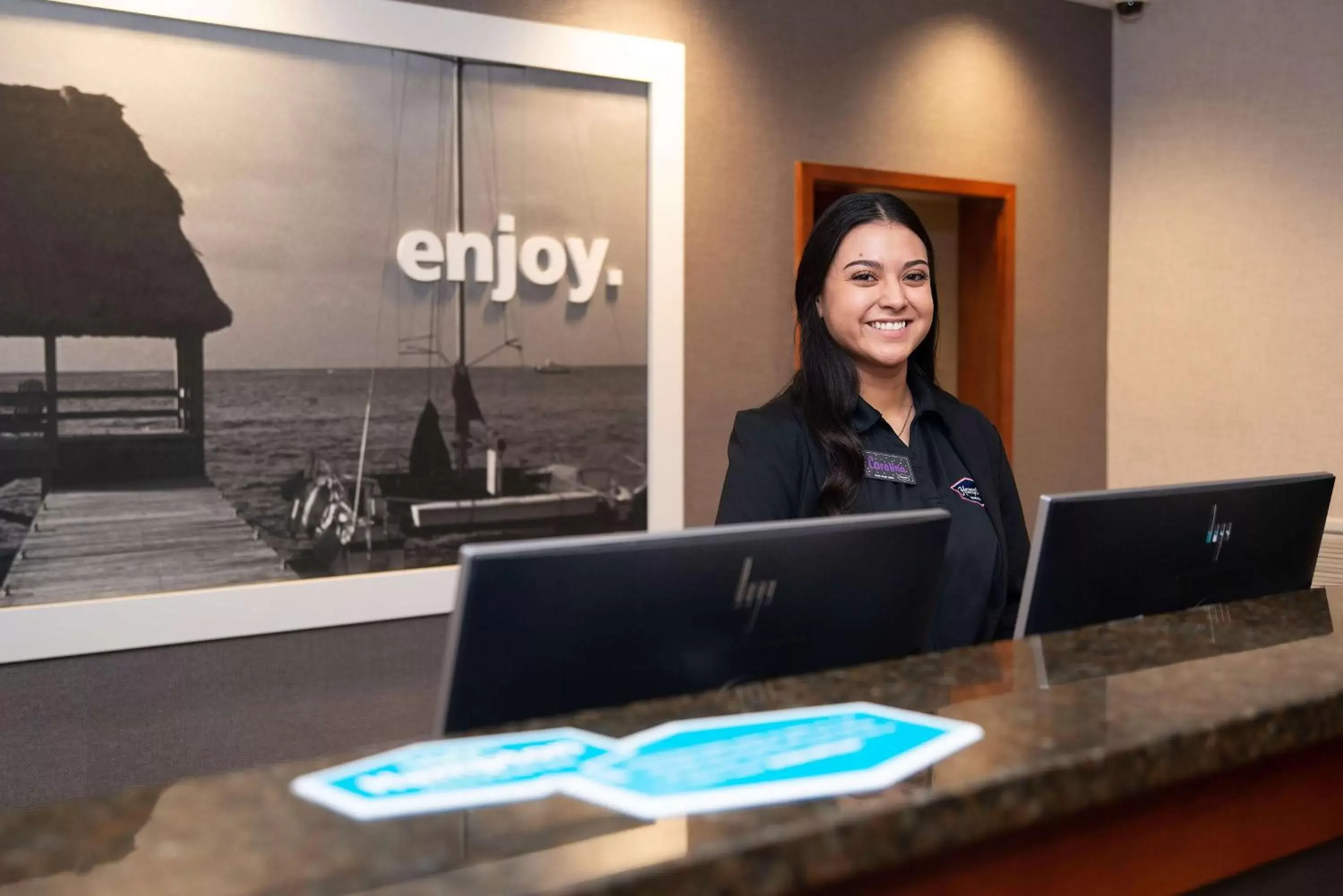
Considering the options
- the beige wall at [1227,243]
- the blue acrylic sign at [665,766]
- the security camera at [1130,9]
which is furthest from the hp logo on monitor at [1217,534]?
the security camera at [1130,9]

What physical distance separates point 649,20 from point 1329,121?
252 centimetres

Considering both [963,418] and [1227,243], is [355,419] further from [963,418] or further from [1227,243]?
[1227,243]

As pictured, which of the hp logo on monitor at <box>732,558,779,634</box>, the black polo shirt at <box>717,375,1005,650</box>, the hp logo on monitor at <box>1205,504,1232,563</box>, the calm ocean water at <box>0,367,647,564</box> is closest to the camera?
the hp logo on monitor at <box>732,558,779,634</box>

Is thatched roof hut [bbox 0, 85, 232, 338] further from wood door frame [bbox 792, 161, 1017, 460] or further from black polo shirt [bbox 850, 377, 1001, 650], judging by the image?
wood door frame [bbox 792, 161, 1017, 460]

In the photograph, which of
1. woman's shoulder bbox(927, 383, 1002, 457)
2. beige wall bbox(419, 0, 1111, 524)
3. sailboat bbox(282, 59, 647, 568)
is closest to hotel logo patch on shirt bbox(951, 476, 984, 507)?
woman's shoulder bbox(927, 383, 1002, 457)

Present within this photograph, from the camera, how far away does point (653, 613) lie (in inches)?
48.1

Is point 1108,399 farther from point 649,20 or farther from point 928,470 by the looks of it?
point 928,470

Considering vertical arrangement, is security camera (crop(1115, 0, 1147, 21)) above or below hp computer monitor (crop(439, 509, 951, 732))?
above

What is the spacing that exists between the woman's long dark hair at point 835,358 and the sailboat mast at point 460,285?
1.30 meters

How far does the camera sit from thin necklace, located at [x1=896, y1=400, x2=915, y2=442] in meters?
2.41

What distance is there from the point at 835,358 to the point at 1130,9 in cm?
340

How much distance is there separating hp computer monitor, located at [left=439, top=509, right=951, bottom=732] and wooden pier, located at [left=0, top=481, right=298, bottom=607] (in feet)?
7.19

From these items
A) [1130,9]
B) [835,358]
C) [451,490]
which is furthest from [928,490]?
[1130,9]

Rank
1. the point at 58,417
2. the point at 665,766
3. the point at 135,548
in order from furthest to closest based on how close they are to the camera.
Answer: the point at 135,548 → the point at 58,417 → the point at 665,766
